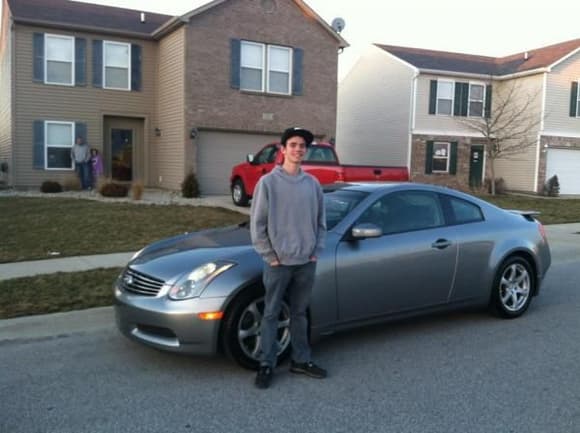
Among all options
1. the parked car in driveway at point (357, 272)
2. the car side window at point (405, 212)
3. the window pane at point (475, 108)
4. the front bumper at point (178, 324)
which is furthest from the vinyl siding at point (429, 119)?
the front bumper at point (178, 324)

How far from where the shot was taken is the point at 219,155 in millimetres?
19562

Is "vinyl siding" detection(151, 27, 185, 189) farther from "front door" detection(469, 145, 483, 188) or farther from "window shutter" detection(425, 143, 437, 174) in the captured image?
"front door" detection(469, 145, 483, 188)

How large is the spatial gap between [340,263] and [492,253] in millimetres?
1950

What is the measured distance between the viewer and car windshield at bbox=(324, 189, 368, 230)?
17.6ft

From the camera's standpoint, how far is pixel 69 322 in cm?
598

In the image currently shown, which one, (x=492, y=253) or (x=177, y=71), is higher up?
(x=177, y=71)

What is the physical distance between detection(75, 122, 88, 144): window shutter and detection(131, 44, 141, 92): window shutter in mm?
2126

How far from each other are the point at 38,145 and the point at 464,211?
16.5 metres

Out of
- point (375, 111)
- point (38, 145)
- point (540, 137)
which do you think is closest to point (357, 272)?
point (38, 145)

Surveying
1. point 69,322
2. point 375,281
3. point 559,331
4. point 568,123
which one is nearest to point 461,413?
point 375,281

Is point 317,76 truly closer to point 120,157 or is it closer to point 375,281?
point 120,157

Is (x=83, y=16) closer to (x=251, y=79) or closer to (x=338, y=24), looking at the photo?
(x=251, y=79)

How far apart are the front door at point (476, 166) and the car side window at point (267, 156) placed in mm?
13868

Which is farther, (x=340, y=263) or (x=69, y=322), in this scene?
(x=69, y=322)
